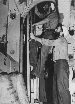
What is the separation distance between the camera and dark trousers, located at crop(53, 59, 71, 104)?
1435 millimetres

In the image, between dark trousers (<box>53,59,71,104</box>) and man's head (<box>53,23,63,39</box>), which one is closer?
dark trousers (<box>53,59,71,104</box>)

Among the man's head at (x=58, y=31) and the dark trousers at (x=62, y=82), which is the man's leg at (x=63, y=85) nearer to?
the dark trousers at (x=62, y=82)

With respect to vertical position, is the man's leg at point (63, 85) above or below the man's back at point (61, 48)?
below

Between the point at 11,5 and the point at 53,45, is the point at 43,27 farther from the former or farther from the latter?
the point at 11,5

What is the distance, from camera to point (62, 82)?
1.46 m

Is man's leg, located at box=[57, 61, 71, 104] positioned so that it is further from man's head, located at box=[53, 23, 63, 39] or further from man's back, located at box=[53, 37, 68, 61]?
man's head, located at box=[53, 23, 63, 39]

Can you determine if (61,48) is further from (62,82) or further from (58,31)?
(62,82)

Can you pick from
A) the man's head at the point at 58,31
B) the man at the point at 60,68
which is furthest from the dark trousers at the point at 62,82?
the man's head at the point at 58,31

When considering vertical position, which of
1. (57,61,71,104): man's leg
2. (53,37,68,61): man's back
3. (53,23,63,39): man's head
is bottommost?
(57,61,71,104): man's leg

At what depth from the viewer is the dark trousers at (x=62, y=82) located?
4.71ft

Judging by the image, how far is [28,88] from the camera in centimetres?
169

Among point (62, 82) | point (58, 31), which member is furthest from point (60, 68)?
point (58, 31)

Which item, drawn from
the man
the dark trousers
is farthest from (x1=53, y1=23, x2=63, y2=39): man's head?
the dark trousers

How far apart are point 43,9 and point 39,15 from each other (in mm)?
71
